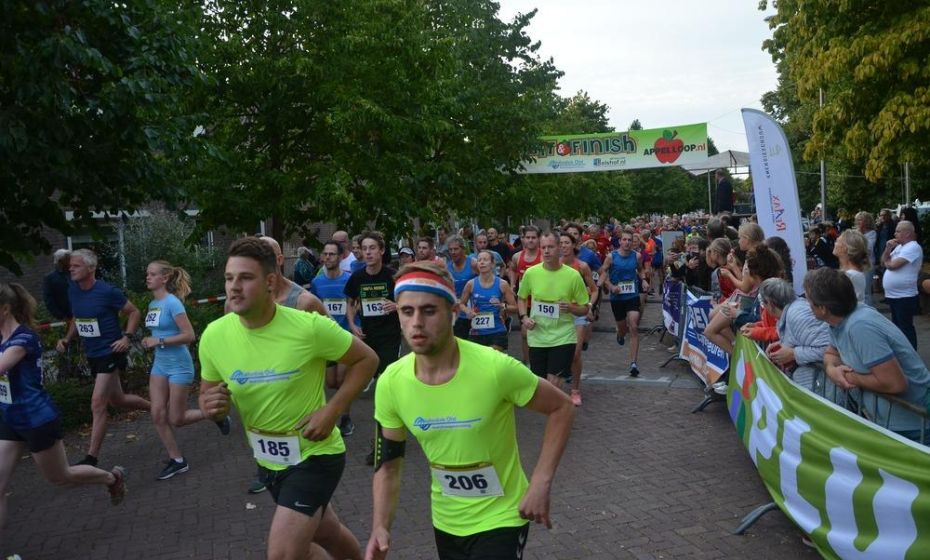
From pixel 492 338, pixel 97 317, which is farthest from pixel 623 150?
pixel 97 317

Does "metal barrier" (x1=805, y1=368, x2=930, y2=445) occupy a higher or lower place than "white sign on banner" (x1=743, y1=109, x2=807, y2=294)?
A: lower

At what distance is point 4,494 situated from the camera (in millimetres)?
5246

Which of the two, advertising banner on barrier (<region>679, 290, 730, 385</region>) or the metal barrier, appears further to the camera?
advertising banner on barrier (<region>679, 290, 730, 385</region>)

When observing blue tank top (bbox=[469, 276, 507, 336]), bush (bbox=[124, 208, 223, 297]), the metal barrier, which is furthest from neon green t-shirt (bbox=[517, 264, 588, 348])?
bush (bbox=[124, 208, 223, 297])

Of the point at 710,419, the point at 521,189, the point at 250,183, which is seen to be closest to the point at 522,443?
the point at 710,419

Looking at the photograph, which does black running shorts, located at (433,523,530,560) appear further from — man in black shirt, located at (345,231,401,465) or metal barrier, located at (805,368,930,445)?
man in black shirt, located at (345,231,401,465)

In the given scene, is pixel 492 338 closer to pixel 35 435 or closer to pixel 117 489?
pixel 117 489

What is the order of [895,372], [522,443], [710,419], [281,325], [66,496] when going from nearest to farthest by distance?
[281,325], [895,372], [66,496], [522,443], [710,419]

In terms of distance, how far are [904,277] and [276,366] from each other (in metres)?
8.75

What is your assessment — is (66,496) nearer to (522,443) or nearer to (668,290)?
(522,443)

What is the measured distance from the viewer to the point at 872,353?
172 inches

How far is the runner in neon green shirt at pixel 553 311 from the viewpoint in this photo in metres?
8.20

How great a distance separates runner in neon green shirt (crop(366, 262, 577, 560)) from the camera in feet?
9.80

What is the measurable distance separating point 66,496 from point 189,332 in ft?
5.46
